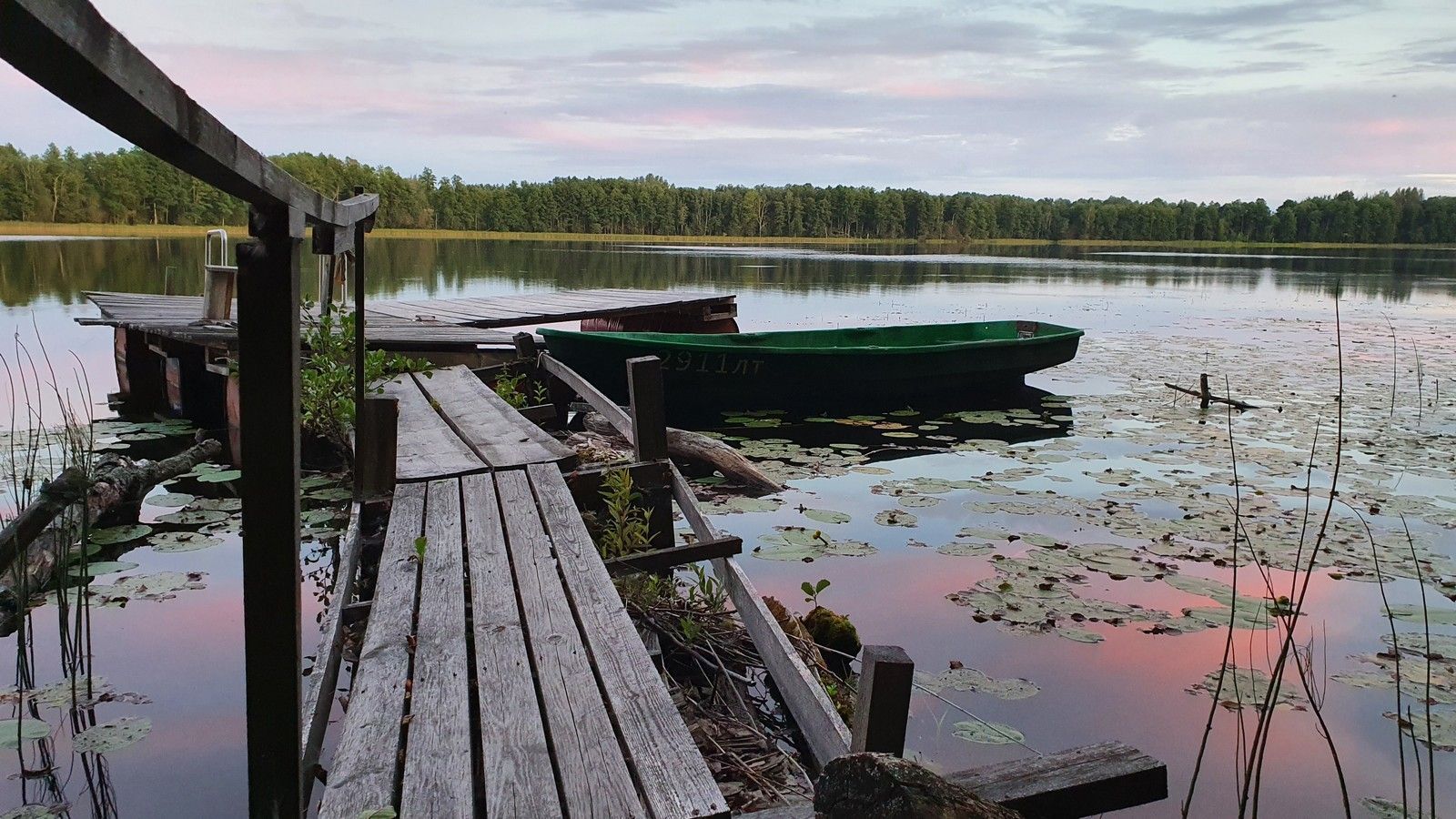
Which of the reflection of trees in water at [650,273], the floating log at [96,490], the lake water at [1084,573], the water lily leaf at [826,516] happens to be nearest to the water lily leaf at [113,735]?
the lake water at [1084,573]

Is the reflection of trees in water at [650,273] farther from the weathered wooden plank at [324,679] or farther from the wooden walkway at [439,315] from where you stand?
the weathered wooden plank at [324,679]

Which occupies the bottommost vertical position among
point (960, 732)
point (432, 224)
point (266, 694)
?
point (960, 732)

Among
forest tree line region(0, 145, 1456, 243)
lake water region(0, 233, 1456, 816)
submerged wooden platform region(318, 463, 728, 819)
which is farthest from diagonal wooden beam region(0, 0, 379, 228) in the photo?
forest tree line region(0, 145, 1456, 243)

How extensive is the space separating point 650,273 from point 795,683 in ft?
101

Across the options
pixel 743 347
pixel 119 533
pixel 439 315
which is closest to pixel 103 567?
pixel 119 533

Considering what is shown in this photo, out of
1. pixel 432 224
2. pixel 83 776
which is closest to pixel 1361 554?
pixel 83 776

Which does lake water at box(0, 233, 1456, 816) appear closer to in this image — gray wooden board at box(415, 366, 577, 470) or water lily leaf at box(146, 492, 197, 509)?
water lily leaf at box(146, 492, 197, 509)

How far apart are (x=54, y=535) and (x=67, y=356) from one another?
1006 centimetres

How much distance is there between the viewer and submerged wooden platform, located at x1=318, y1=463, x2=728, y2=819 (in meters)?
2.11

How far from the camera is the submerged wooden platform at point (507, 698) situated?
2111 mm

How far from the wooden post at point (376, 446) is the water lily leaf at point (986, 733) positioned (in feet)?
9.06

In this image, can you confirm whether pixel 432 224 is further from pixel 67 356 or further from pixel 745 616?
pixel 745 616

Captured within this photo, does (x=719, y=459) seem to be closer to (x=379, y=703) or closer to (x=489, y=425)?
(x=489, y=425)

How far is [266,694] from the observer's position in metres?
1.84
